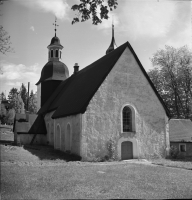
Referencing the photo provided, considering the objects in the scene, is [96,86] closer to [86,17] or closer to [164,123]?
[164,123]

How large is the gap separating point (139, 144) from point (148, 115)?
8.64 feet

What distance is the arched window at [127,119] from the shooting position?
2006cm

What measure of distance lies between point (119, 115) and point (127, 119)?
1223 millimetres

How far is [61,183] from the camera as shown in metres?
10.1

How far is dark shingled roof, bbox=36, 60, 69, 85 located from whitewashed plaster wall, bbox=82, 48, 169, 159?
1783 cm

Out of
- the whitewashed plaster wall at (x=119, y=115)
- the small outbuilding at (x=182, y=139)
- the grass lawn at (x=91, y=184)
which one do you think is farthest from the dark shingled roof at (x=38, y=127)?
the grass lawn at (x=91, y=184)

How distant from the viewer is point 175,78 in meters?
38.2

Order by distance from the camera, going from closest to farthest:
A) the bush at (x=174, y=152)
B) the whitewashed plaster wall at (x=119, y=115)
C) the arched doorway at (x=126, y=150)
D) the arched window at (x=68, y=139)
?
the whitewashed plaster wall at (x=119, y=115)
the arched doorway at (x=126, y=150)
the arched window at (x=68, y=139)
the bush at (x=174, y=152)

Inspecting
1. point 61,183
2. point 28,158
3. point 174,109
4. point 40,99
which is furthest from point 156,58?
point 61,183

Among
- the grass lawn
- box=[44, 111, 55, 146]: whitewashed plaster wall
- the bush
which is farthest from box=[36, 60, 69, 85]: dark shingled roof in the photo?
the grass lawn

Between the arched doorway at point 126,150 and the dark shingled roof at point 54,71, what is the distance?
1941 cm

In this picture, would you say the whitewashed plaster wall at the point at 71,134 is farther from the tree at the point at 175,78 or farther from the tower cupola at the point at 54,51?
the tree at the point at 175,78

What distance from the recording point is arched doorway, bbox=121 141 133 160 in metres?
19.3

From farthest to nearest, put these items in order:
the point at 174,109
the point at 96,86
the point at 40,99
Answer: the point at 174,109 < the point at 40,99 < the point at 96,86
